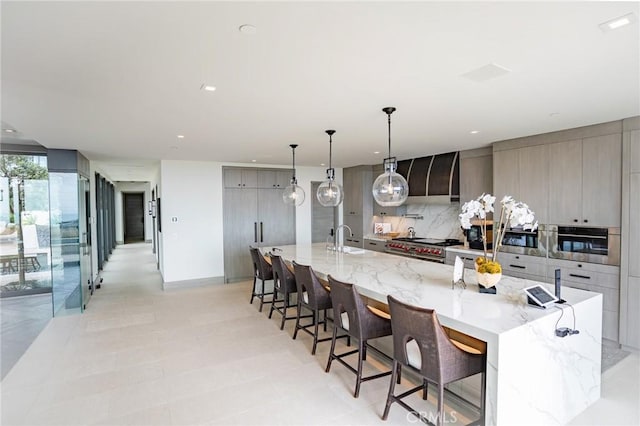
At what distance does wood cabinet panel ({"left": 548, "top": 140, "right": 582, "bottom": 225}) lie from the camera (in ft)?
13.5

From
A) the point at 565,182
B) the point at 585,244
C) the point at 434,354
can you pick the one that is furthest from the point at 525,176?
the point at 434,354

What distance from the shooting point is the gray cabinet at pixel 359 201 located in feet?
25.3

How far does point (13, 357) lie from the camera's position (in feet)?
12.2

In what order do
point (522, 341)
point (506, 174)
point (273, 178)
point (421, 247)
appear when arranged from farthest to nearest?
point (273, 178) < point (421, 247) < point (506, 174) < point (522, 341)

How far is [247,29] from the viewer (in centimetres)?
176

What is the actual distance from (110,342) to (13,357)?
0.92 metres

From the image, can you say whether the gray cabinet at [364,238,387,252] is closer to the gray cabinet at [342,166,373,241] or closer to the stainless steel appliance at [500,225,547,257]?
the gray cabinet at [342,166,373,241]

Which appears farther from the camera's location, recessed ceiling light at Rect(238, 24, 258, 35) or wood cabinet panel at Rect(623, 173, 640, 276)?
wood cabinet panel at Rect(623, 173, 640, 276)

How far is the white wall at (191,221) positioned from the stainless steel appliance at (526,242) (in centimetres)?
523

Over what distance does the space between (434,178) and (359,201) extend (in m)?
2.02

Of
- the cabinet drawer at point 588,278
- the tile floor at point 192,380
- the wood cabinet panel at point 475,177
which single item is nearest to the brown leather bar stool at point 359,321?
the tile floor at point 192,380

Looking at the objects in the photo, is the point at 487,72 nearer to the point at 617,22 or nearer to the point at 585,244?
the point at 617,22

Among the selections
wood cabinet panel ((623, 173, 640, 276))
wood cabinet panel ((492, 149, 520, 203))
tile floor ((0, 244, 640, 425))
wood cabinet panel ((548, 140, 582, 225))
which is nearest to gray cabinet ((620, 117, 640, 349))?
wood cabinet panel ((623, 173, 640, 276))

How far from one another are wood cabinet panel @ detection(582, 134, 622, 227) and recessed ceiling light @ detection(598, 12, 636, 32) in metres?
2.65
